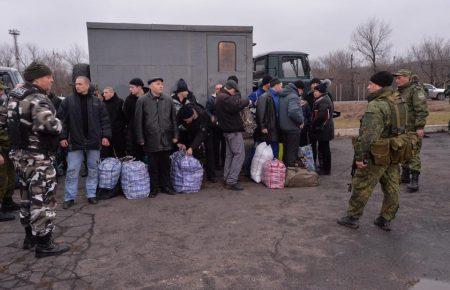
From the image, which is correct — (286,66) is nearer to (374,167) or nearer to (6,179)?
(374,167)

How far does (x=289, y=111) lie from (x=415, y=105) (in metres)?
1.88

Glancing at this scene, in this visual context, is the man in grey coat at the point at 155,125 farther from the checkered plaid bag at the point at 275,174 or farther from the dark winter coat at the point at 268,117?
the checkered plaid bag at the point at 275,174

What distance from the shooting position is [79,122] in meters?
5.24

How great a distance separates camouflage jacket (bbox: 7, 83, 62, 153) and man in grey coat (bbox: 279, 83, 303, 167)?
3706 millimetres

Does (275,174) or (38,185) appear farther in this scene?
(275,174)

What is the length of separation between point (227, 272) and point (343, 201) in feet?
8.69

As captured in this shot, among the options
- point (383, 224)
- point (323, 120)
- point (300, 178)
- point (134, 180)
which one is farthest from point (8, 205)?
point (323, 120)

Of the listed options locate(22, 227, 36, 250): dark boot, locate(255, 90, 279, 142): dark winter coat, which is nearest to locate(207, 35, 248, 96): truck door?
locate(255, 90, 279, 142): dark winter coat

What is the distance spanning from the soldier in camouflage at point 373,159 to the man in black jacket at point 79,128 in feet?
11.4

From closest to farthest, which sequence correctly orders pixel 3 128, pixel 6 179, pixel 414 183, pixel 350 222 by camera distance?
pixel 350 222
pixel 3 128
pixel 6 179
pixel 414 183

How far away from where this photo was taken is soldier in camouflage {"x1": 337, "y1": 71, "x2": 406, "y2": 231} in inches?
158

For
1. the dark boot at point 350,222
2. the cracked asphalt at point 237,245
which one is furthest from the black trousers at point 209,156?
the dark boot at point 350,222

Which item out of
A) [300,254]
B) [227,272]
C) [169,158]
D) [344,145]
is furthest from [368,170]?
[344,145]

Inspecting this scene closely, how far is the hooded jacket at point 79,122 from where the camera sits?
5215 mm
